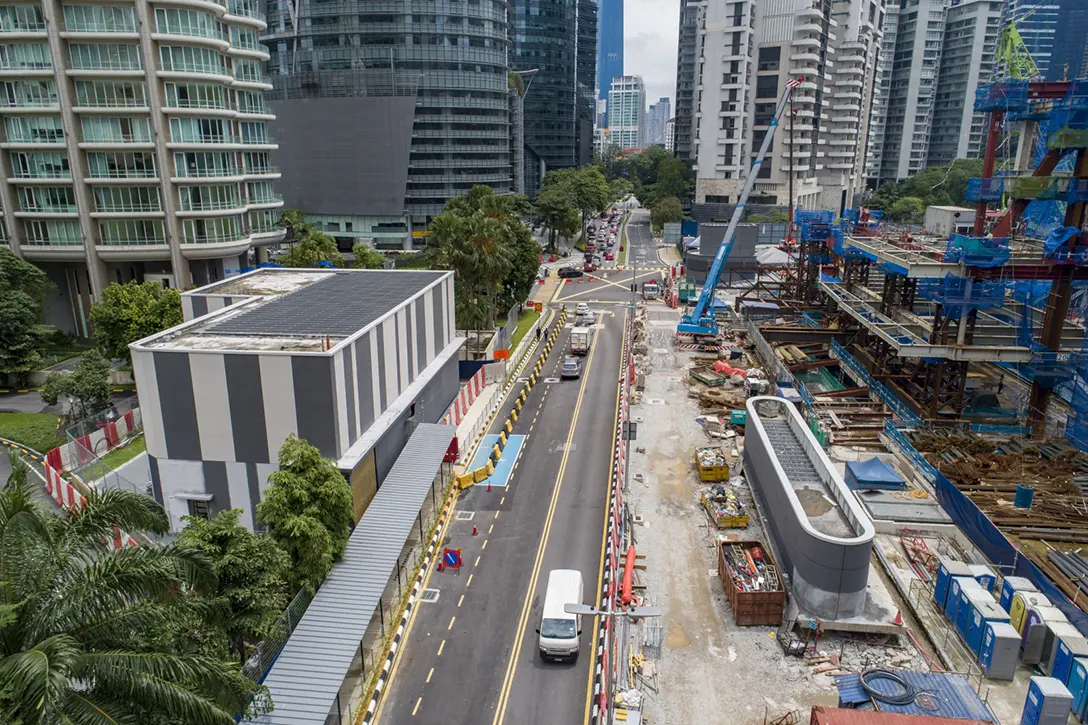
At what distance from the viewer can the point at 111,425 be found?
45.6 metres

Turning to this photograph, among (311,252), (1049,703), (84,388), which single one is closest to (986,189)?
(1049,703)

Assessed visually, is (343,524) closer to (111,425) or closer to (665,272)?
(111,425)

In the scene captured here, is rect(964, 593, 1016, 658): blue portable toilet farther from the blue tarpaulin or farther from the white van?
the white van

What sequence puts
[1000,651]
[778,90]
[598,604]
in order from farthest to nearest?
[778,90] < [598,604] < [1000,651]

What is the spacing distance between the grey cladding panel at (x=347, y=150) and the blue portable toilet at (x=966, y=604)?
105m

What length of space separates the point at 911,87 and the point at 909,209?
5419 centimetres

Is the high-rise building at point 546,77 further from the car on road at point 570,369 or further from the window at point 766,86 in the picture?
the car on road at point 570,369

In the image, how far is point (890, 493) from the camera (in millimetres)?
39750

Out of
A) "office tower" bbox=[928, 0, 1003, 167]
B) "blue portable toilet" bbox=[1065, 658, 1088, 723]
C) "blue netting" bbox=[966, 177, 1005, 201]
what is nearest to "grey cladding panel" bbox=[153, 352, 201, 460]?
"blue portable toilet" bbox=[1065, 658, 1088, 723]

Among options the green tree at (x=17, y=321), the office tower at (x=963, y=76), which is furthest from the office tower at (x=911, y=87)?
the green tree at (x=17, y=321)

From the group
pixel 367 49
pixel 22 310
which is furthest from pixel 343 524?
pixel 367 49

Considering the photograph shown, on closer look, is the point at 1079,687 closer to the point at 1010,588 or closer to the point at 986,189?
the point at 1010,588

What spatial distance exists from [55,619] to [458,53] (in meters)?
120

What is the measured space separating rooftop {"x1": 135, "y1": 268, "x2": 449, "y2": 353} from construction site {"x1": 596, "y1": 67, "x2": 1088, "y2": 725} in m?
18.0
